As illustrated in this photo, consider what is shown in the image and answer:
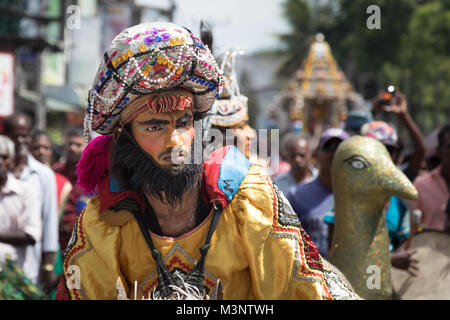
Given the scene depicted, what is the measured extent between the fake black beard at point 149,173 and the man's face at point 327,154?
2240 millimetres

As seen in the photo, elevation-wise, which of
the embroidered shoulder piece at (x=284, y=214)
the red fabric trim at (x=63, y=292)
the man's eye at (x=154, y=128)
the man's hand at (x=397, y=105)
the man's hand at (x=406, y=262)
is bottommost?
the man's hand at (x=406, y=262)

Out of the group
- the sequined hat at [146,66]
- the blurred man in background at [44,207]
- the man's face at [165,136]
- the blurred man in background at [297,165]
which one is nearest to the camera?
the sequined hat at [146,66]

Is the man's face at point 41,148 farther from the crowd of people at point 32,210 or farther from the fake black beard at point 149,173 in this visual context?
the fake black beard at point 149,173

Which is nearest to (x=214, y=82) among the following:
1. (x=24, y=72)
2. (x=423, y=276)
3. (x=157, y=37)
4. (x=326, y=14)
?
(x=157, y=37)

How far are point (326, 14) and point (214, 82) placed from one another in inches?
1624

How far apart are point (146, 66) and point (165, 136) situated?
0.97 ft

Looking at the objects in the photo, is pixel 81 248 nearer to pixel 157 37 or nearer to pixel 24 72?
pixel 157 37

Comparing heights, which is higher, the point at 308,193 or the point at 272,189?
the point at 272,189

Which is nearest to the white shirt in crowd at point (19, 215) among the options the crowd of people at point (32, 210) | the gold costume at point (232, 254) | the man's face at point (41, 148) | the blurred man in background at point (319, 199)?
the crowd of people at point (32, 210)

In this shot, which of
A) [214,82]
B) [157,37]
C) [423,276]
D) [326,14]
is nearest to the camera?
[157,37]

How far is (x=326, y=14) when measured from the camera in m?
42.3

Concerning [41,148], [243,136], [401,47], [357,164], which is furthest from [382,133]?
[401,47]

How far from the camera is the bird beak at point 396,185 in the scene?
3445mm

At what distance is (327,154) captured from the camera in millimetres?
4824
